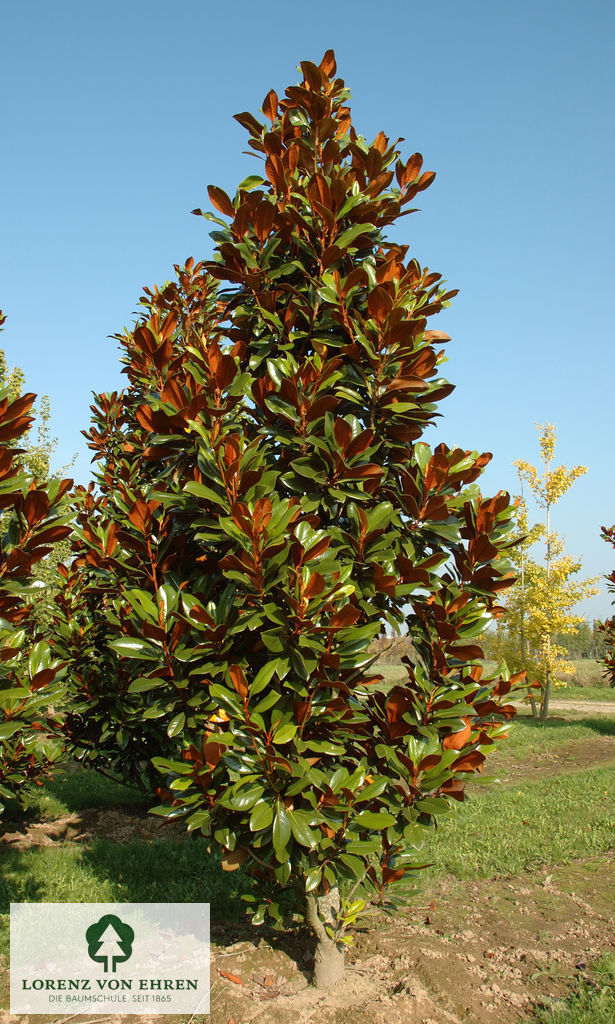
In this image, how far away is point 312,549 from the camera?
277 cm

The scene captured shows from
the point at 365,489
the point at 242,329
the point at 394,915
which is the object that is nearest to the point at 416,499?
the point at 365,489

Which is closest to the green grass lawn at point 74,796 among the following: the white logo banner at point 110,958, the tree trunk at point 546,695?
the white logo banner at point 110,958

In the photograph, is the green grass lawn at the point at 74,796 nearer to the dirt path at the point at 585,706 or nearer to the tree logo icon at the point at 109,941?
the tree logo icon at the point at 109,941

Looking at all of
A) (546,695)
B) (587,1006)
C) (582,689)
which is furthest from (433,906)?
(582,689)

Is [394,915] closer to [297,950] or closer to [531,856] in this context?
[297,950]

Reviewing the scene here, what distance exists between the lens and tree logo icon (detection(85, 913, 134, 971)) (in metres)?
3.80

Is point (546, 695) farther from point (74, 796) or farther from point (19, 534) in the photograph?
point (19, 534)

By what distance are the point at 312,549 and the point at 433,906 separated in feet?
11.1

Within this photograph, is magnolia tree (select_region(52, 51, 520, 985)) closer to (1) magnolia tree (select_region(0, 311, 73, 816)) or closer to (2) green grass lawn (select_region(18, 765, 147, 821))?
(1) magnolia tree (select_region(0, 311, 73, 816))

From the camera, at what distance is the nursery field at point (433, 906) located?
3295 millimetres

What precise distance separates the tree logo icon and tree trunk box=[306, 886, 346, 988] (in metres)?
1.19

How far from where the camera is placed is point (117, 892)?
4.90 meters

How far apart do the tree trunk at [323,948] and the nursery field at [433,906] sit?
0.25 ft

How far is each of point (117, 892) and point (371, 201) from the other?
16.8 feet
